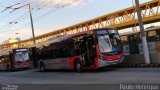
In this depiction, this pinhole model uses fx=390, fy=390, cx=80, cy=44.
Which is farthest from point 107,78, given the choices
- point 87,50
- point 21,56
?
point 21,56

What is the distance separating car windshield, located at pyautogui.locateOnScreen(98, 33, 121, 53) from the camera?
88.5ft

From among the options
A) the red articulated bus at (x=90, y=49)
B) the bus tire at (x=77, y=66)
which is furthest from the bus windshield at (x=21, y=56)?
the bus tire at (x=77, y=66)

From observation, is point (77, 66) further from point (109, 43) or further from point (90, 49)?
point (109, 43)

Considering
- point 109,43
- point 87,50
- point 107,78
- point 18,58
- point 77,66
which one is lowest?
point 107,78

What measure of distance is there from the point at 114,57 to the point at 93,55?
4.79ft

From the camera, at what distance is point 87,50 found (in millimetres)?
27891

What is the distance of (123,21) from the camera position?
2569 inches

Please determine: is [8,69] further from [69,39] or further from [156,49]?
[156,49]

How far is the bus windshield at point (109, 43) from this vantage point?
26997 millimetres

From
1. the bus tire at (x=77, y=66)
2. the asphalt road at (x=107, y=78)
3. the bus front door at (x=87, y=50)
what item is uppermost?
the bus front door at (x=87, y=50)

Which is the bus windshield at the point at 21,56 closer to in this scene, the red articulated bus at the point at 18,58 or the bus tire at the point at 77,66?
the red articulated bus at the point at 18,58

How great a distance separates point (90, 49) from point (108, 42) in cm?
136

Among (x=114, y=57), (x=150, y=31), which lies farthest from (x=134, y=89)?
(x=150, y=31)

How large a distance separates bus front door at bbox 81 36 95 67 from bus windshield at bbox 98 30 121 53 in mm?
662
